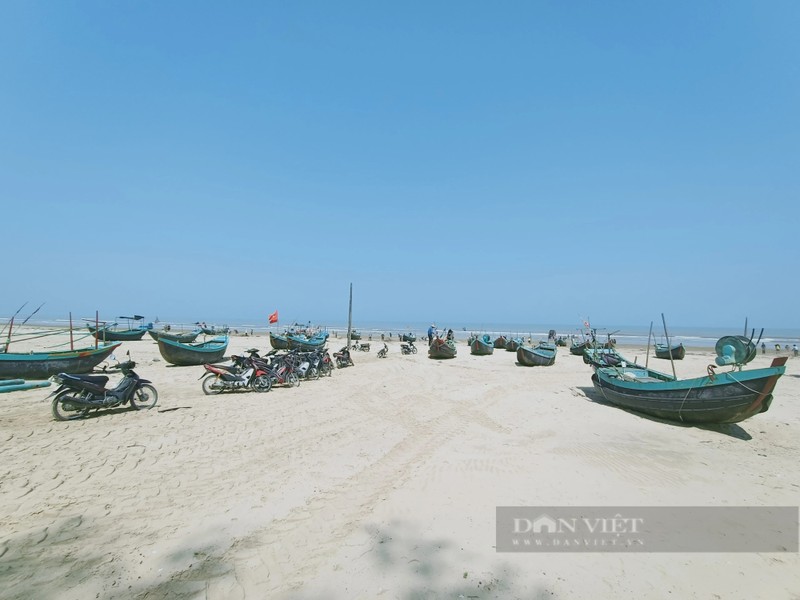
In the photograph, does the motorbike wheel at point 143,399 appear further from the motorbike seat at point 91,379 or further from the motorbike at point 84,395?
the motorbike seat at point 91,379

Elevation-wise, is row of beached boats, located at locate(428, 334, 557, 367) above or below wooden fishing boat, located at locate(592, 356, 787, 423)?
below

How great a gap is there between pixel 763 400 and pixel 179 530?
40.5 feet

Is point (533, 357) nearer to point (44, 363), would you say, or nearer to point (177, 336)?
point (44, 363)

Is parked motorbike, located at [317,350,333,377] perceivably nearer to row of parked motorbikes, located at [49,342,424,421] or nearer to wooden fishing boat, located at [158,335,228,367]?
row of parked motorbikes, located at [49,342,424,421]

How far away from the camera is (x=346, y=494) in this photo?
553 cm

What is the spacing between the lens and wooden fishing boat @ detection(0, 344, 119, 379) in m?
12.5

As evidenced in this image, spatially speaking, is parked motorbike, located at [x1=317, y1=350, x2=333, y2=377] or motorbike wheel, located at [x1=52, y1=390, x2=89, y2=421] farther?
parked motorbike, located at [x1=317, y1=350, x2=333, y2=377]

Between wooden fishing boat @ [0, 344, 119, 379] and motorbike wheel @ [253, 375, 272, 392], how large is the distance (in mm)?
7047

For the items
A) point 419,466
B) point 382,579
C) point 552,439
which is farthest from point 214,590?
point 552,439

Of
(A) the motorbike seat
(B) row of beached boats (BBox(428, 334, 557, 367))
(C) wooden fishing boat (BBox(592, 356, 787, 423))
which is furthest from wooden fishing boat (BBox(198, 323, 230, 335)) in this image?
(C) wooden fishing boat (BBox(592, 356, 787, 423))

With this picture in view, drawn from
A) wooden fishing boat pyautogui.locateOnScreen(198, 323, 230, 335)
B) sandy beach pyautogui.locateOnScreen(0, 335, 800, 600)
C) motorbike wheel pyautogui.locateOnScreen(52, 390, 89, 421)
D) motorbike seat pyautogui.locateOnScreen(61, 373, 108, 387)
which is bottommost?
wooden fishing boat pyautogui.locateOnScreen(198, 323, 230, 335)

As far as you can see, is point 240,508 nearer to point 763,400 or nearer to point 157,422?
point 157,422

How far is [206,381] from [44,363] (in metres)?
6.21

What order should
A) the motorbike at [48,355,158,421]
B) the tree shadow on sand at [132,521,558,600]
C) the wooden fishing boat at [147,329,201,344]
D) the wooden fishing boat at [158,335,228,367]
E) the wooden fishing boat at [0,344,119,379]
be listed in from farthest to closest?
the wooden fishing boat at [147,329,201,344], the wooden fishing boat at [158,335,228,367], the wooden fishing boat at [0,344,119,379], the motorbike at [48,355,158,421], the tree shadow on sand at [132,521,558,600]
